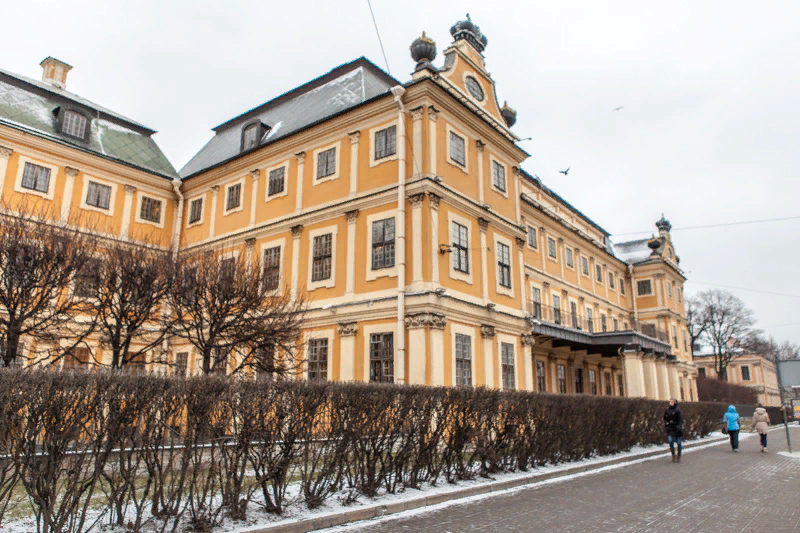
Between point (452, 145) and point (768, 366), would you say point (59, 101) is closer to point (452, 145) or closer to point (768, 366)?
point (452, 145)

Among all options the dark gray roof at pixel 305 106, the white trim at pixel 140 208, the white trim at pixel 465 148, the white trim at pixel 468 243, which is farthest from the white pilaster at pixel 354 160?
the white trim at pixel 140 208

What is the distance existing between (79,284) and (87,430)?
35.6ft

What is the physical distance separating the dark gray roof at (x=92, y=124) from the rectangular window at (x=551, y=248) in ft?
75.6

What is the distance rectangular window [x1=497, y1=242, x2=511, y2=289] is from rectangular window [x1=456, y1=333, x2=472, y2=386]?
3752 mm

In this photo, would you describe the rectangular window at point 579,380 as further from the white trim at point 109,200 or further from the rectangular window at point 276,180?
the white trim at point 109,200

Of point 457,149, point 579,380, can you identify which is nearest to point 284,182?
point 457,149

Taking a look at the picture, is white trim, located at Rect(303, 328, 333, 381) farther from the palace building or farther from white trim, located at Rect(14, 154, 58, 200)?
white trim, located at Rect(14, 154, 58, 200)

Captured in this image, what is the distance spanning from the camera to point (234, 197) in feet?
86.6

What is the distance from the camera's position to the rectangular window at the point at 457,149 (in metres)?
21.3

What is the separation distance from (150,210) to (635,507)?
2598 cm

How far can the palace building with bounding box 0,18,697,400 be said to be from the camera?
19.5 metres

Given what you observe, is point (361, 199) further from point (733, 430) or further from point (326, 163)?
point (733, 430)

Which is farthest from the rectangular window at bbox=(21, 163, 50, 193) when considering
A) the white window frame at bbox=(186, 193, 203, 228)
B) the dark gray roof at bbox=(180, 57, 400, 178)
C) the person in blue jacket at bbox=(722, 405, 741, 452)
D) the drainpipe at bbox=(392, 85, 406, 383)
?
the person in blue jacket at bbox=(722, 405, 741, 452)

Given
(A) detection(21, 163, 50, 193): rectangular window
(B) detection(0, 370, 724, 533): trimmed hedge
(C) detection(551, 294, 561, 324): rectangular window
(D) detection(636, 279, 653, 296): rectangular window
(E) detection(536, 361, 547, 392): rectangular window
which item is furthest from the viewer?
(D) detection(636, 279, 653, 296): rectangular window
